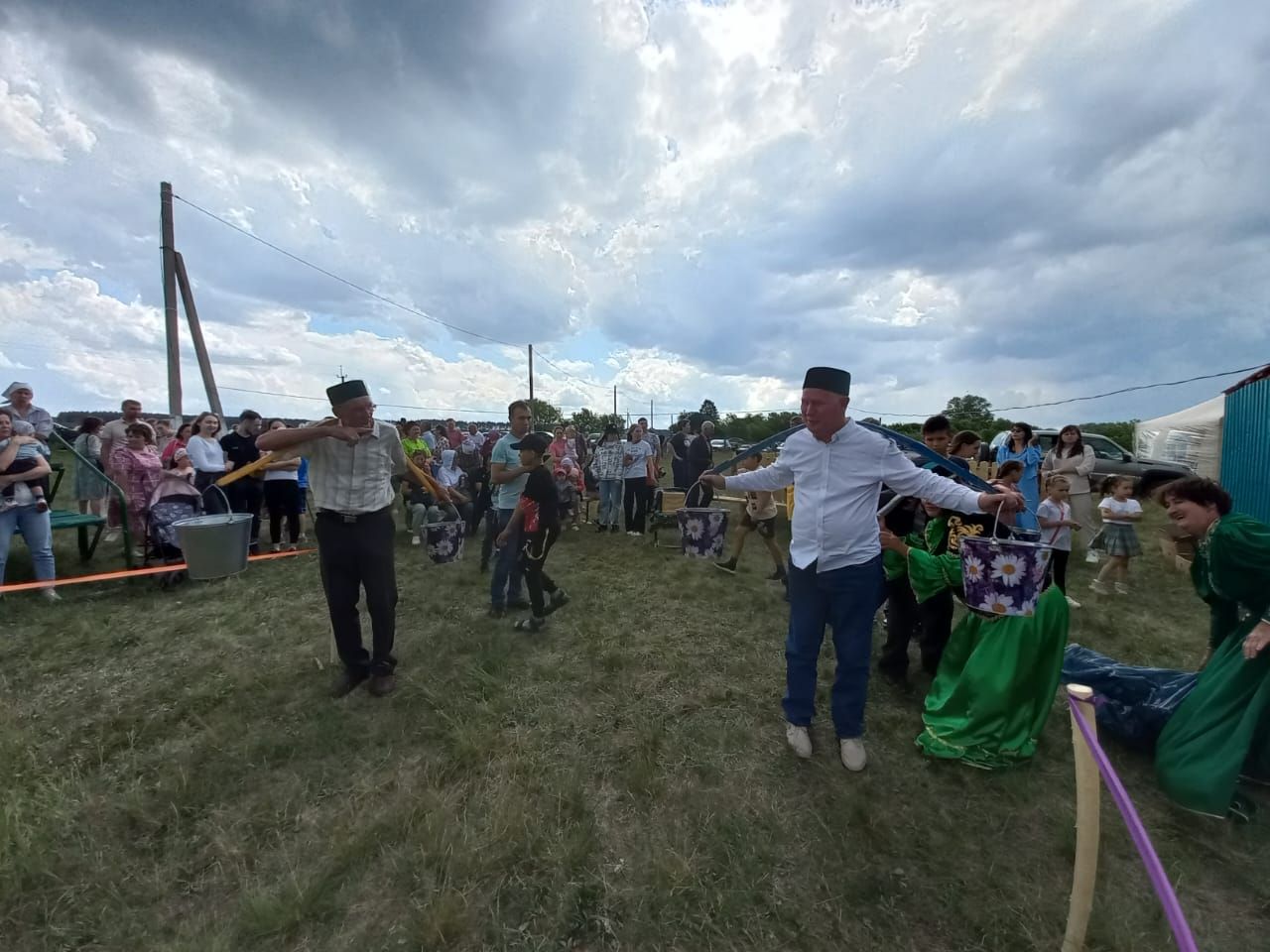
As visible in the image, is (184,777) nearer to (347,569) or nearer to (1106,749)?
(347,569)

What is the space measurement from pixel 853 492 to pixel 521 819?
7.22ft

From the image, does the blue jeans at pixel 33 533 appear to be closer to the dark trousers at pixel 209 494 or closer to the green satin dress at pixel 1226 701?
the dark trousers at pixel 209 494

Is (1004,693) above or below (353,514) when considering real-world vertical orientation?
below

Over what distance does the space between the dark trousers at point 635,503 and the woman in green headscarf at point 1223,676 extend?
6568 millimetres

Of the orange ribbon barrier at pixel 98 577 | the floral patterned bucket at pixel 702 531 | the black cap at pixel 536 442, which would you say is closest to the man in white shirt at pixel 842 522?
the floral patterned bucket at pixel 702 531

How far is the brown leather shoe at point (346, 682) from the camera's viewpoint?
3.56 m

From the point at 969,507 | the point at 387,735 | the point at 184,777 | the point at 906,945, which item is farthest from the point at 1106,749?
the point at 184,777

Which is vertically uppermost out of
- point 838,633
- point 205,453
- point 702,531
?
point 205,453

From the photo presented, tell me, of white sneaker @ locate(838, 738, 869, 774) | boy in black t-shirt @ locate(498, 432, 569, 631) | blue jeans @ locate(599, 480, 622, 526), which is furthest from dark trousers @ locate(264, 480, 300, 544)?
white sneaker @ locate(838, 738, 869, 774)

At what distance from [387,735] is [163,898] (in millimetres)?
1114

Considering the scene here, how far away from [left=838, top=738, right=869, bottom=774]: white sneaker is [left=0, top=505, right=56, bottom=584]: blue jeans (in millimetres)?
6977

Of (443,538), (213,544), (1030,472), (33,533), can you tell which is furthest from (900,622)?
(33,533)

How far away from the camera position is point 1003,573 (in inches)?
102

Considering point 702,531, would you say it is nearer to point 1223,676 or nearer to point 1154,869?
point 1223,676
